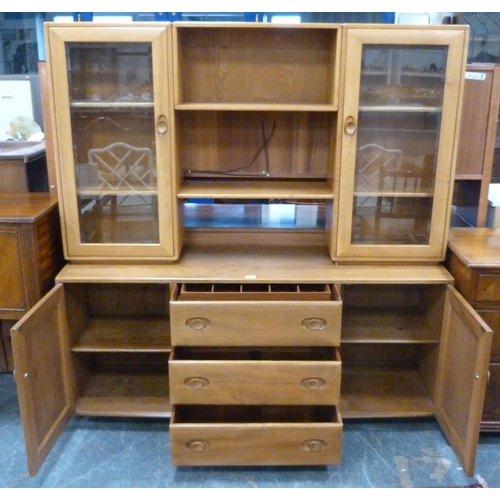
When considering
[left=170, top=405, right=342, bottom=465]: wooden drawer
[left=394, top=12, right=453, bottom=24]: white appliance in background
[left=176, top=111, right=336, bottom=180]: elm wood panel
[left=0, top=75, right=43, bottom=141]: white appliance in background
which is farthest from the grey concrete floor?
[left=0, top=75, right=43, bottom=141]: white appliance in background

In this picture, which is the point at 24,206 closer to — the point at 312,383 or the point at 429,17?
the point at 312,383

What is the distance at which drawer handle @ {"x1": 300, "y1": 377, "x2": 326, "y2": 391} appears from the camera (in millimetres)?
1596

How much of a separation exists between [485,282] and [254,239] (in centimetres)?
84

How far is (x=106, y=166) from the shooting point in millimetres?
1731

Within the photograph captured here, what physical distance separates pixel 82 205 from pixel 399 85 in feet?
3.64

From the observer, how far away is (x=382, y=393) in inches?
75.9

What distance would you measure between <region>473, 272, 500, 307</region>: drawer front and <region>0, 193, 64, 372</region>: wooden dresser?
4.58 feet

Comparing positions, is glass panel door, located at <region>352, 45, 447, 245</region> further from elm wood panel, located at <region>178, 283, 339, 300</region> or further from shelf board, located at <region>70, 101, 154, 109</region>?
shelf board, located at <region>70, 101, 154, 109</region>

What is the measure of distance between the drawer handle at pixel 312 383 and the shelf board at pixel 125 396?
535 mm

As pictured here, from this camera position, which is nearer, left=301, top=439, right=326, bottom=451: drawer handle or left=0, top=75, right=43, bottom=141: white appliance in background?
left=301, top=439, right=326, bottom=451: drawer handle

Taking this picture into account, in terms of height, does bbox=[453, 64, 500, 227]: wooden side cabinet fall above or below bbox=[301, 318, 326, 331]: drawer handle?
above

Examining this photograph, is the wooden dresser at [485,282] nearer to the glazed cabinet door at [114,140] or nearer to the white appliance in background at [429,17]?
the white appliance in background at [429,17]
